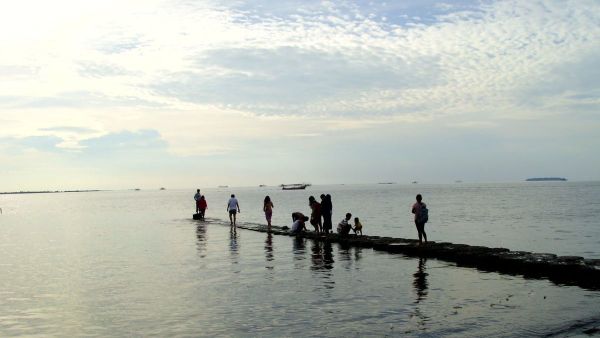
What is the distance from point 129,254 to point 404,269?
40.7 ft

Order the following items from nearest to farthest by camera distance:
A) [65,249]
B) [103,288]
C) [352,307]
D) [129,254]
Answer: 1. [352,307]
2. [103,288]
3. [129,254]
4. [65,249]

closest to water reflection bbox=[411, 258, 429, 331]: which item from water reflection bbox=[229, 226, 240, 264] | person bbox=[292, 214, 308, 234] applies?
water reflection bbox=[229, 226, 240, 264]

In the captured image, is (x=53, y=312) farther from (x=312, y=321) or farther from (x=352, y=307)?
(x=352, y=307)

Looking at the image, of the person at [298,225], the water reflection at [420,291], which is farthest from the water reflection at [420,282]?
the person at [298,225]

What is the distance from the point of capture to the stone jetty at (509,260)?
14209mm

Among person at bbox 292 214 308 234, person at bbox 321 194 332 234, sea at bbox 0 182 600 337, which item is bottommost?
sea at bbox 0 182 600 337

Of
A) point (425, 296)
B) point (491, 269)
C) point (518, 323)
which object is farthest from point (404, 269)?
point (518, 323)

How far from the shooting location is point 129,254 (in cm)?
2253

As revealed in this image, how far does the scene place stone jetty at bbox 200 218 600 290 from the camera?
14209mm

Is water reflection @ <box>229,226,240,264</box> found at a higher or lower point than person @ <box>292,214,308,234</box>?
lower

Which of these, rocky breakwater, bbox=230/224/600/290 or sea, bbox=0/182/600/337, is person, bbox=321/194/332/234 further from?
sea, bbox=0/182/600/337

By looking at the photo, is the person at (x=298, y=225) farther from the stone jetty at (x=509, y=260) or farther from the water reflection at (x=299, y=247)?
the stone jetty at (x=509, y=260)

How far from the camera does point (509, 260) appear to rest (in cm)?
1642

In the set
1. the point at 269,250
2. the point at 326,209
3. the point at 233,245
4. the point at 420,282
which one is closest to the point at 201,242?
the point at 233,245
